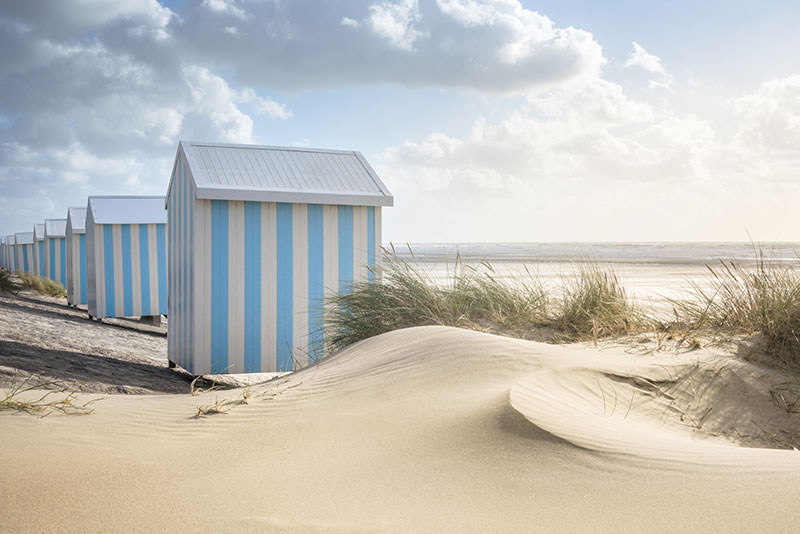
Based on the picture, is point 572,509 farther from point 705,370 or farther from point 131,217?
point 131,217

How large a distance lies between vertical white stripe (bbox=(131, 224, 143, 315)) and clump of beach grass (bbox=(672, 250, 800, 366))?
12.2 meters

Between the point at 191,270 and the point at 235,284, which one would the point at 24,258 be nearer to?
the point at 191,270

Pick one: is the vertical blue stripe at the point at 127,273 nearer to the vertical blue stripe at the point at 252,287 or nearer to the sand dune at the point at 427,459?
the vertical blue stripe at the point at 252,287

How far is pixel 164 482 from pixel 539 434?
160 cm

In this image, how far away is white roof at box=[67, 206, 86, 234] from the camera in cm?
1734

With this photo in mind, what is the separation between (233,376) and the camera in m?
8.16

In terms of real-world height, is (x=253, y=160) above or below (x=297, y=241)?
above

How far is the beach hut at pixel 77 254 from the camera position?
17.4 m

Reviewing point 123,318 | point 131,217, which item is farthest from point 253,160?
point 123,318

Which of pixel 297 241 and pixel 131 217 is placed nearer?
pixel 297 241

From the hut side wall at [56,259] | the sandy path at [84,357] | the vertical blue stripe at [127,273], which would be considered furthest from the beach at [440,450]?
the hut side wall at [56,259]

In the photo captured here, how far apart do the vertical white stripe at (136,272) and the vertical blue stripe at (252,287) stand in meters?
8.24

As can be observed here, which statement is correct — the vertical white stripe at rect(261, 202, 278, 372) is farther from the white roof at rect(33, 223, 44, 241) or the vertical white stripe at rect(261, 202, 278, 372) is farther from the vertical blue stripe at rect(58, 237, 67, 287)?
the white roof at rect(33, 223, 44, 241)

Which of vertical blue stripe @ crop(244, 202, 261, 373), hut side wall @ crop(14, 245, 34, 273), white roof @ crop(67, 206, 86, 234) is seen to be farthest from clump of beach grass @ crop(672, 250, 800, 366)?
hut side wall @ crop(14, 245, 34, 273)
